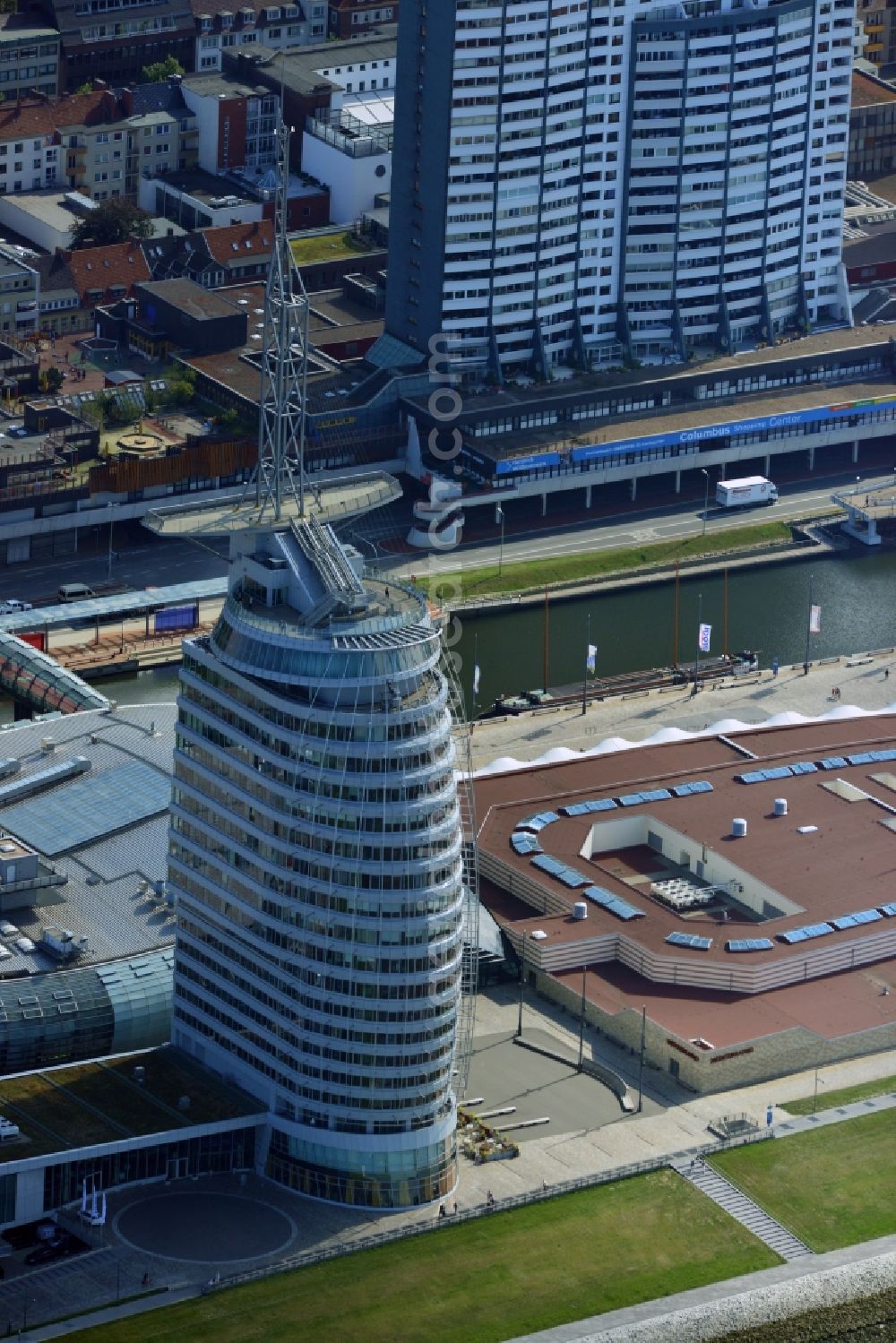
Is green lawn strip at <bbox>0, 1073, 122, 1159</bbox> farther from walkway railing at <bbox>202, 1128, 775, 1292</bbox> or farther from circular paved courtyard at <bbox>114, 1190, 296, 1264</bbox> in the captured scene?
walkway railing at <bbox>202, 1128, 775, 1292</bbox>

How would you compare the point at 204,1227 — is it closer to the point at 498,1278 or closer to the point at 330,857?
the point at 498,1278

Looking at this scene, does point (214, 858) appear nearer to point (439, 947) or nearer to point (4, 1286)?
point (439, 947)

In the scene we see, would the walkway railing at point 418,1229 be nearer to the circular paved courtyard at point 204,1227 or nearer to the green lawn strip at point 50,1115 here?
the circular paved courtyard at point 204,1227

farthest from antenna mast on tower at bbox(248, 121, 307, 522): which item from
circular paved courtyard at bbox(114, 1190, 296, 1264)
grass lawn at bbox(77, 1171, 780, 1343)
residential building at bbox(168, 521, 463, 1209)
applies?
grass lawn at bbox(77, 1171, 780, 1343)

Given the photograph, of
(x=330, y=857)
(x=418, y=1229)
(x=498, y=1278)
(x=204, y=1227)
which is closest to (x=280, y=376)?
(x=330, y=857)

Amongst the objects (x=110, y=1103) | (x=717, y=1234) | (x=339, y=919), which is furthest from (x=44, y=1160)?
(x=717, y=1234)

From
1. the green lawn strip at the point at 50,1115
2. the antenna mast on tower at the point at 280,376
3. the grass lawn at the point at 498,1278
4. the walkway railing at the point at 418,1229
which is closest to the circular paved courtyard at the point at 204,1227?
the walkway railing at the point at 418,1229
